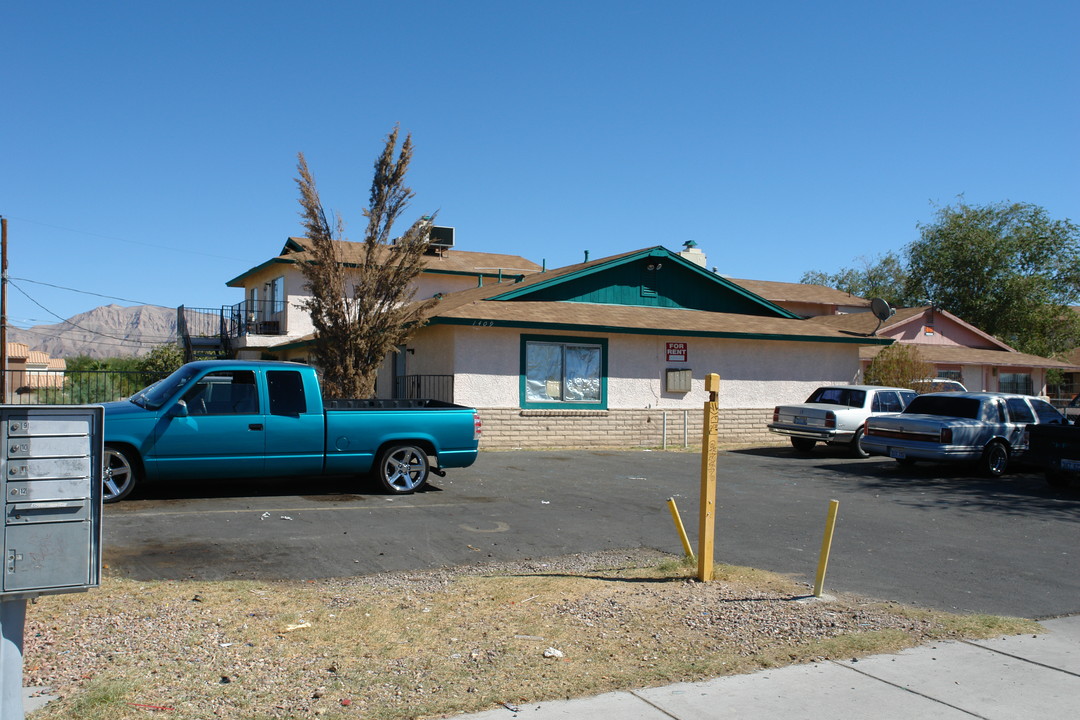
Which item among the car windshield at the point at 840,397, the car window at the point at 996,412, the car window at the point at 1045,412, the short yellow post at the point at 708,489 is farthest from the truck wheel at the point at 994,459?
the short yellow post at the point at 708,489

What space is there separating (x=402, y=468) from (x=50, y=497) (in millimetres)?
8165

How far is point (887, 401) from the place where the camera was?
21.3 metres

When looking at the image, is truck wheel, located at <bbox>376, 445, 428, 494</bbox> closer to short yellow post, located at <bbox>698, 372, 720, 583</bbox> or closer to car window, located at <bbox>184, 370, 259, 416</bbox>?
car window, located at <bbox>184, 370, 259, 416</bbox>

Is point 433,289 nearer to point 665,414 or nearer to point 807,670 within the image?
point 665,414

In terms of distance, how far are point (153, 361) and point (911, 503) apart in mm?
30930

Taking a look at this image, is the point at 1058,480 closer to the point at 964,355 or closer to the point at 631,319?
the point at 631,319

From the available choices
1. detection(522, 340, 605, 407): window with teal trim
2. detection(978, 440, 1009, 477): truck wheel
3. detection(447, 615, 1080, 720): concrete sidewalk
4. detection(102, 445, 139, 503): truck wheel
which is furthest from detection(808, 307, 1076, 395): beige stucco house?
detection(447, 615, 1080, 720): concrete sidewalk

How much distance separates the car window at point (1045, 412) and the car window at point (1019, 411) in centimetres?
23

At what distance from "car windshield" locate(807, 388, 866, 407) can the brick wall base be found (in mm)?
2148

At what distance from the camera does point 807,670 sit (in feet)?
A: 17.9

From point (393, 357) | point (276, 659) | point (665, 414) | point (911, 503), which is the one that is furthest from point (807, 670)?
point (393, 357)

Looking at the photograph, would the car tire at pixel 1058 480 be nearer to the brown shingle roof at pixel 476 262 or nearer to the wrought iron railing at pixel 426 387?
the wrought iron railing at pixel 426 387

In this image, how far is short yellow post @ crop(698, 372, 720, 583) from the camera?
23.8 ft

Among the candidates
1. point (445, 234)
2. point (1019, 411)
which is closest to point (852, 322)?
point (1019, 411)
